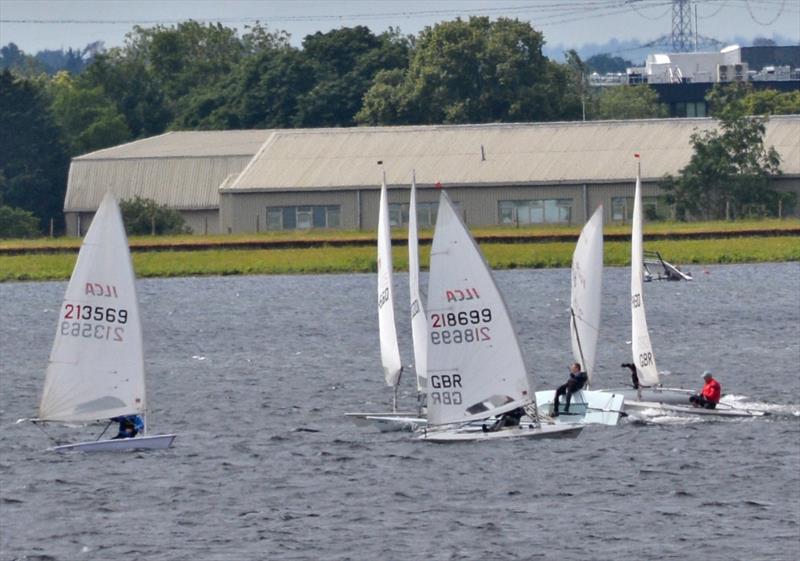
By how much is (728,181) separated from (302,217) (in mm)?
25585

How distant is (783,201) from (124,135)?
61241mm

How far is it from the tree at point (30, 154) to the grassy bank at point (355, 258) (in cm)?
3264

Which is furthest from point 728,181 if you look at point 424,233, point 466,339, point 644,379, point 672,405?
point 466,339

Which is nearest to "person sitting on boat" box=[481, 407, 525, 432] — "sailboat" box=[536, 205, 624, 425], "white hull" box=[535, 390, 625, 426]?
"white hull" box=[535, 390, 625, 426]

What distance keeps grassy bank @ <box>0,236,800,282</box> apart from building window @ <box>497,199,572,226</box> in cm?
1025

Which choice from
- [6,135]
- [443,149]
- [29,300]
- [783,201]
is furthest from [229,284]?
[6,135]

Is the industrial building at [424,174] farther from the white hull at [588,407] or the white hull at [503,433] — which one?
the white hull at [503,433]

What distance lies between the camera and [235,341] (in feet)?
225

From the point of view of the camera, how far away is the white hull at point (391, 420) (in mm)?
40875

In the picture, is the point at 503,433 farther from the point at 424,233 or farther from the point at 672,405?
the point at 424,233

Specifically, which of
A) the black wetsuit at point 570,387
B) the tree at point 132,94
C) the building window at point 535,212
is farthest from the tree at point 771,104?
the black wetsuit at point 570,387

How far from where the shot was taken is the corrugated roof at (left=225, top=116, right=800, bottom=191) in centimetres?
11075

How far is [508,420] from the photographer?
3831cm

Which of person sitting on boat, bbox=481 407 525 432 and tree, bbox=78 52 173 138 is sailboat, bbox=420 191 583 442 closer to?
person sitting on boat, bbox=481 407 525 432
